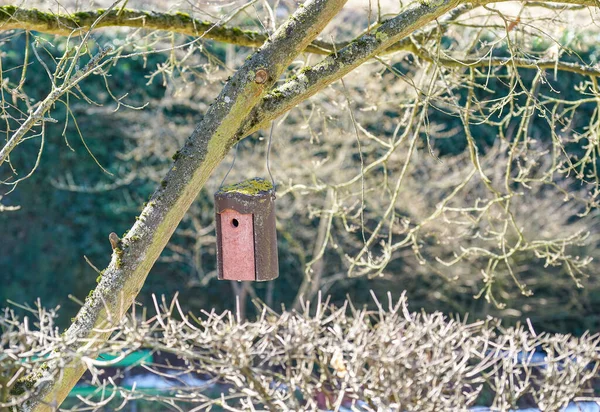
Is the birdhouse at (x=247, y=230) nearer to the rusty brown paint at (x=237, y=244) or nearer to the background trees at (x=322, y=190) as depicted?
the rusty brown paint at (x=237, y=244)

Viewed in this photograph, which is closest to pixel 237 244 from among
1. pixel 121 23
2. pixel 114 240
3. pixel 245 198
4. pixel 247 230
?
pixel 247 230

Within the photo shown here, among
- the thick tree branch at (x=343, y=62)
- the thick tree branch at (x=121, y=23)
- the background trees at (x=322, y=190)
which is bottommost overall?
the background trees at (x=322, y=190)

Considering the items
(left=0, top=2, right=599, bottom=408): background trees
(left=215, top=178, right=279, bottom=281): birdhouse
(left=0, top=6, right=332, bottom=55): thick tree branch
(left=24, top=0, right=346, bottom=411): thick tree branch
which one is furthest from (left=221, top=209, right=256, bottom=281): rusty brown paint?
(left=0, top=2, right=599, bottom=408): background trees

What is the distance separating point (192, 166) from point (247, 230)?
0.45 metres

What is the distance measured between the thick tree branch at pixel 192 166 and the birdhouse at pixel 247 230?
286mm

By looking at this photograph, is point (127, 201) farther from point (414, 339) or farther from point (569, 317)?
point (414, 339)

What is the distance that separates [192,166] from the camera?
10.1 ft

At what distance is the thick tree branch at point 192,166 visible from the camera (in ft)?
9.97

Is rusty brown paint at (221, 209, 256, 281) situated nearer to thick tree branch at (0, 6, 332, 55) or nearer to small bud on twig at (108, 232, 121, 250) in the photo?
small bud on twig at (108, 232, 121, 250)

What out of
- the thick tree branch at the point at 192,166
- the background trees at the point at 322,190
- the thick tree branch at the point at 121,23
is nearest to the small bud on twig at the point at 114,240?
the thick tree branch at the point at 192,166

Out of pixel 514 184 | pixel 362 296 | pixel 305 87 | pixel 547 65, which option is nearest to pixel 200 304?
pixel 362 296

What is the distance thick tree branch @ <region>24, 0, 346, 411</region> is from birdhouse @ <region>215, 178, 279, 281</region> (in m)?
0.29

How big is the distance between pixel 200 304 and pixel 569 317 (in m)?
3.86

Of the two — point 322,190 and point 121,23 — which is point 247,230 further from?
point 322,190
